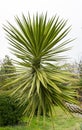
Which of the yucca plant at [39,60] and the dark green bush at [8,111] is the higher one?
the yucca plant at [39,60]

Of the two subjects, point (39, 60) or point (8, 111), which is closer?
point (39, 60)

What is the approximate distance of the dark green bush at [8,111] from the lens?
10930 millimetres

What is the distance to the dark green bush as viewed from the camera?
430 inches

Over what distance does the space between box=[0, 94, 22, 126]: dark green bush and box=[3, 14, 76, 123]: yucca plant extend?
5441mm

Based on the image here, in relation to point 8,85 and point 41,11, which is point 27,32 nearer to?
point 41,11

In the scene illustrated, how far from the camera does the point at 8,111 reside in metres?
11.0

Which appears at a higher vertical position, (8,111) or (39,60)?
(39,60)

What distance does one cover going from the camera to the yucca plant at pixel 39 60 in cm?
531

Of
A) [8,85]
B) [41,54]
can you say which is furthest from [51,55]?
[8,85]

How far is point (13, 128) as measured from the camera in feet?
34.3

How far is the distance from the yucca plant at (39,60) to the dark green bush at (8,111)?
5.44m

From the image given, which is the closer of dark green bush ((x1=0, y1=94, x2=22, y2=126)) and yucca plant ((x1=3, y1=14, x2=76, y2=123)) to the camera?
yucca plant ((x1=3, y1=14, x2=76, y2=123))

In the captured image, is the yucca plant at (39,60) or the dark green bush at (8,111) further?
the dark green bush at (8,111)

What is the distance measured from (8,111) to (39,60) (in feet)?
19.3
